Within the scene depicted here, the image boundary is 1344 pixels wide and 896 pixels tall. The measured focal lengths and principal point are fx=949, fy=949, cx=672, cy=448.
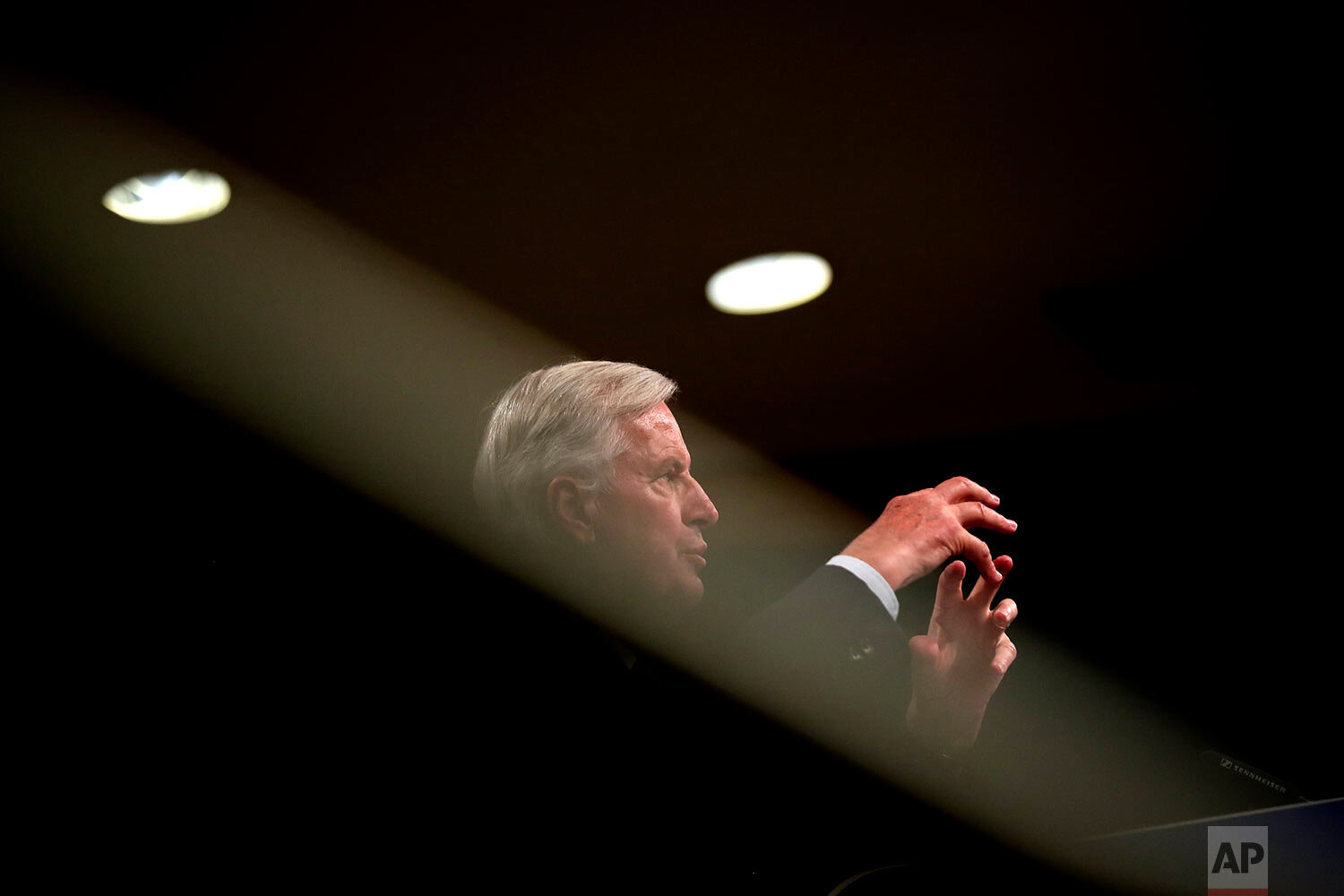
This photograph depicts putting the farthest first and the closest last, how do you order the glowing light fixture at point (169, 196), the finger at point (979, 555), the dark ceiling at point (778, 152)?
1. the glowing light fixture at point (169, 196)
2. the dark ceiling at point (778, 152)
3. the finger at point (979, 555)

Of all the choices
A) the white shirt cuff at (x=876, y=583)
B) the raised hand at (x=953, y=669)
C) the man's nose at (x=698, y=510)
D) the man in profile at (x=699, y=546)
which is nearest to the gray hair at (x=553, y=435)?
the man in profile at (x=699, y=546)

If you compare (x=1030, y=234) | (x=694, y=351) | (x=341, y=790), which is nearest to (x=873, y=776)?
(x=341, y=790)

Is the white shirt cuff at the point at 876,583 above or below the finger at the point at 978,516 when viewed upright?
below

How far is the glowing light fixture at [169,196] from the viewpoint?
5.45 feet

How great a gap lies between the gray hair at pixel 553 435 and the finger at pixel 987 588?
48 centimetres

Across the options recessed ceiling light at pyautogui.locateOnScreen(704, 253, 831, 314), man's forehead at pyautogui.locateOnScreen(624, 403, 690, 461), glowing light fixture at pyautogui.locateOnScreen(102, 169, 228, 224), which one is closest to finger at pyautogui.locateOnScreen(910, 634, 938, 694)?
man's forehead at pyautogui.locateOnScreen(624, 403, 690, 461)

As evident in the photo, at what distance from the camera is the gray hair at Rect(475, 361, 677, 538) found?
127 cm

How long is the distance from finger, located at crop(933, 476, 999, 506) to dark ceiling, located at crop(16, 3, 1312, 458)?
73cm

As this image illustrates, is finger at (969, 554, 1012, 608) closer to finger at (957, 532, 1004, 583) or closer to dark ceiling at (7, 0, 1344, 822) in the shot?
finger at (957, 532, 1004, 583)

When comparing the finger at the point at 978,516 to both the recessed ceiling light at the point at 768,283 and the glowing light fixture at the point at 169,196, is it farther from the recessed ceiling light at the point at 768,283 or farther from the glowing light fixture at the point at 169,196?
the glowing light fixture at the point at 169,196

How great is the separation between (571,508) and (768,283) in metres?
1.02

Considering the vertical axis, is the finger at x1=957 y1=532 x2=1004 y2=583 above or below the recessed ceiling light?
below

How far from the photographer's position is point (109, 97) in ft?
4.76

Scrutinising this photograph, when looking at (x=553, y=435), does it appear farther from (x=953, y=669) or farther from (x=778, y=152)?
(x=778, y=152)
